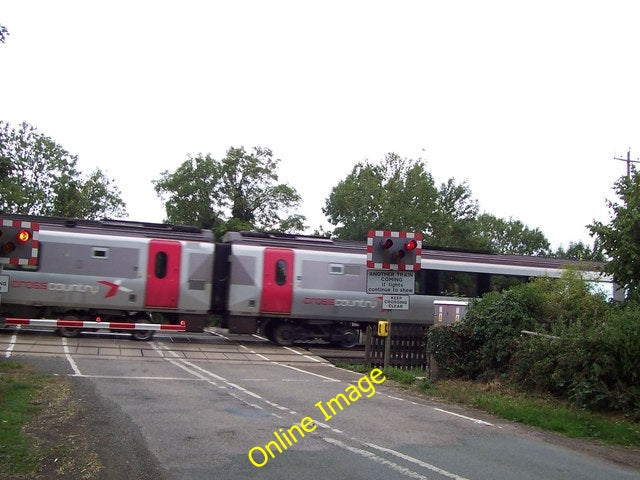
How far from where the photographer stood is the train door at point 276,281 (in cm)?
2202

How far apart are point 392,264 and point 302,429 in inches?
276

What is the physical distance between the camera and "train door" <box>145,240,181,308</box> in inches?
841

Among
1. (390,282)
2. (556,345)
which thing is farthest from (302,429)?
(390,282)

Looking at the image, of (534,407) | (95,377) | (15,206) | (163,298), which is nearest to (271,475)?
(534,407)

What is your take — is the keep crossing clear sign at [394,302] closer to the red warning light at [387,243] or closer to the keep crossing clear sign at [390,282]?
the keep crossing clear sign at [390,282]

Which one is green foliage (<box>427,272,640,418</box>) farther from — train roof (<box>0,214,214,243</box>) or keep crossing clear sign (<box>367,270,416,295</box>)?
train roof (<box>0,214,214,243</box>)

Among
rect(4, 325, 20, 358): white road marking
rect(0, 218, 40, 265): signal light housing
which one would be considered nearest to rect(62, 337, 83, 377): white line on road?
rect(4, 325, 20, 358): white road marking

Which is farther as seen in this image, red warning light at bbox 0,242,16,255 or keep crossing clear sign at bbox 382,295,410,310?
keep crossing clear sign at bbox 382,295,410,310

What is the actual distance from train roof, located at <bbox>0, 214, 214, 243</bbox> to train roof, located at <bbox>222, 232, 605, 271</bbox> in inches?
53.7

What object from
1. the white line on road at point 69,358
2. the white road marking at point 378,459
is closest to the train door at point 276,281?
the white line on road at point 69,358

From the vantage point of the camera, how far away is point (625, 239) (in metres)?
13.8

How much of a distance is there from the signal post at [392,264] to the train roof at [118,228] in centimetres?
866

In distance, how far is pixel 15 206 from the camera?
3472cm

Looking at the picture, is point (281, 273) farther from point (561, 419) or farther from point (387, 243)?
point (561, 419)
